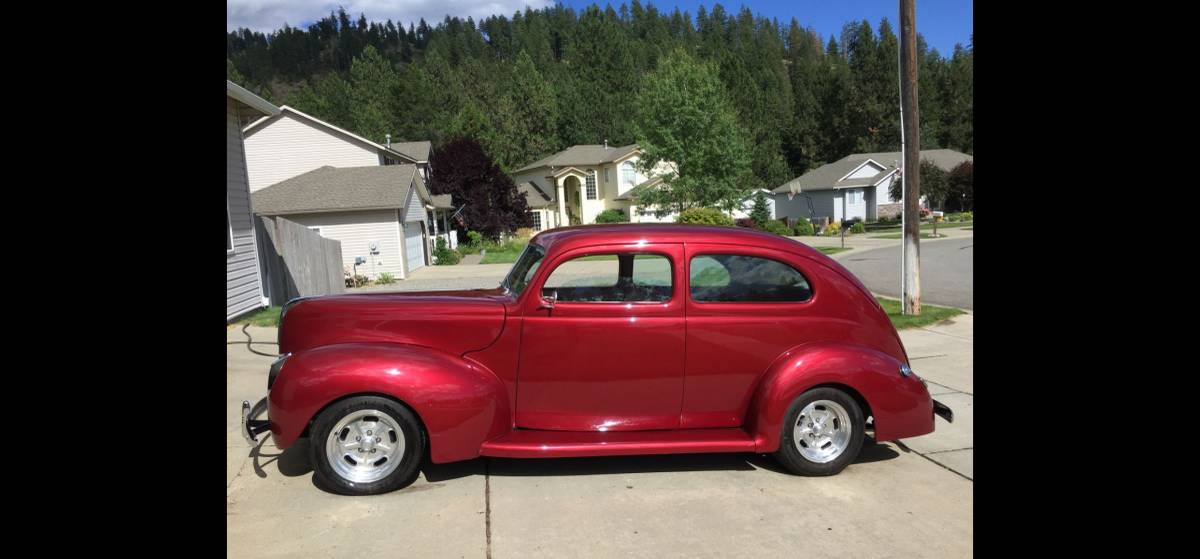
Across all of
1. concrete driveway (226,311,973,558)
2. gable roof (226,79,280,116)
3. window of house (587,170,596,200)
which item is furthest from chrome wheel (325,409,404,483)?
window of house (587,170,596,200)

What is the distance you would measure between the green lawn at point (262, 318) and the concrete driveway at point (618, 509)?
6485mm

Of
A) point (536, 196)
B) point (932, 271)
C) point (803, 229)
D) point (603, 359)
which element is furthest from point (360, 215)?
point (536, 196)

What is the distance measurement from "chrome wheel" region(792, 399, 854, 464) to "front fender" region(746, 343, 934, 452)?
6.7 inches

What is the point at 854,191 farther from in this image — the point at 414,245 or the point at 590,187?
the point at 414,245

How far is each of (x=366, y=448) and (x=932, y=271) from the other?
58.0 ft

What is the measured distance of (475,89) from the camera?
78.1 m

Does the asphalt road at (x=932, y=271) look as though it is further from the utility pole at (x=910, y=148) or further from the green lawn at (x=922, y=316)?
the utility pole at (x=910, y=148)

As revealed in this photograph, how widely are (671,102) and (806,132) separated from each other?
37320 millimetres

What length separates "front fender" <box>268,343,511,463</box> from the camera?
159 inches

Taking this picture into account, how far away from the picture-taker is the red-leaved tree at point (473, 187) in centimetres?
3884

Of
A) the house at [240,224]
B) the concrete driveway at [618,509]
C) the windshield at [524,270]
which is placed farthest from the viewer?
the house at [240,224]

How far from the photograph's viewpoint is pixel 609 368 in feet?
14.4

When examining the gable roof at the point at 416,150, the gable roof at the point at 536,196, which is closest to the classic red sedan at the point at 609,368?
the gable roof at the point at 416,150
